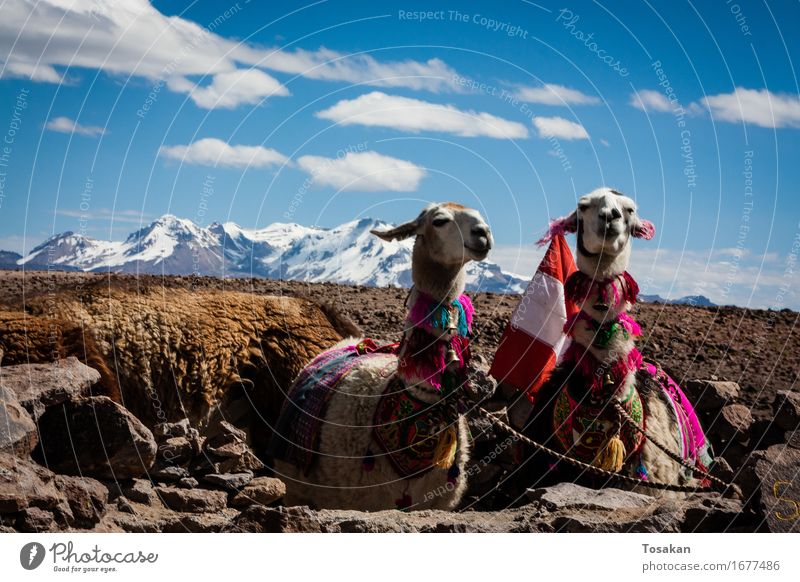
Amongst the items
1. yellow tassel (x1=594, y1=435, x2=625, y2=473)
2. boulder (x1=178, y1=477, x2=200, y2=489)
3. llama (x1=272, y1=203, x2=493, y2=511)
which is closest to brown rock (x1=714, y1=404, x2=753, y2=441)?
yellow tassel (x1=594, y1=435, x2=625, y2=473)

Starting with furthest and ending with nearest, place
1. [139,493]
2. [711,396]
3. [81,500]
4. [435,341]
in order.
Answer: [711,396], [435,341], [139,493], [81,500]

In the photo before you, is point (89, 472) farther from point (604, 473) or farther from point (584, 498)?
point (604, 473)

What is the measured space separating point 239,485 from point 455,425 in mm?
2097

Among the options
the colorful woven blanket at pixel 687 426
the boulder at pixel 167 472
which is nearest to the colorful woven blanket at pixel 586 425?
the colorful woven blanket at pixel 687 426

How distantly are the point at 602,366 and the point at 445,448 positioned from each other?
167 cm

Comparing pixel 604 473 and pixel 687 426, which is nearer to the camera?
pixel 604 473

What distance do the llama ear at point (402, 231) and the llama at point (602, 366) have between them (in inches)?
49.3

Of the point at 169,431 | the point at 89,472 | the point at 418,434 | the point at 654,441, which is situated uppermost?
the point at 654,441

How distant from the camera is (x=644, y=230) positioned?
9008 millimetres

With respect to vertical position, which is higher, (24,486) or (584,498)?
(584,498)

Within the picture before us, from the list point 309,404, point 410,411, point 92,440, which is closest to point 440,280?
point 410,411

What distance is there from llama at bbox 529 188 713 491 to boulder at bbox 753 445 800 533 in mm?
1682

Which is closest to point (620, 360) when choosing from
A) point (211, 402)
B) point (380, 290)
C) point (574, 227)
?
point (574, 227)

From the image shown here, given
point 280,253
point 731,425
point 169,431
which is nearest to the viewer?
point 169,431
